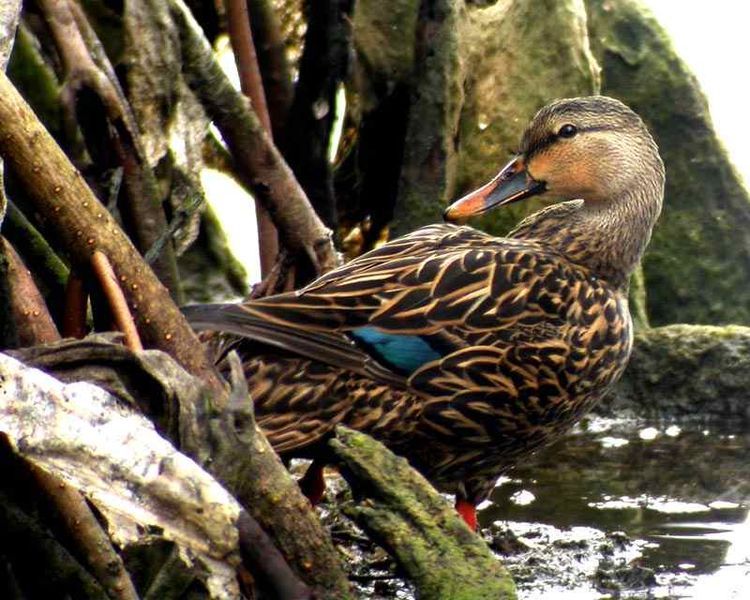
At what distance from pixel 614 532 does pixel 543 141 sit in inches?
57.2

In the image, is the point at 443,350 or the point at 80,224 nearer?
the point at 80,224

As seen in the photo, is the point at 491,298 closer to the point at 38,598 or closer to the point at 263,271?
the point at 263,271

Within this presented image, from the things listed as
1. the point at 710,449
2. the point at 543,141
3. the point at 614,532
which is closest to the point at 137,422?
the point at 614,532

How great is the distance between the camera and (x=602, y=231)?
228 inches

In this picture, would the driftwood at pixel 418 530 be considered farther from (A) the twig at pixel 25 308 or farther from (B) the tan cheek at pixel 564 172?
(B) the tan cheek at pixel 564 172

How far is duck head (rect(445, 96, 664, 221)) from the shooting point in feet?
19.6

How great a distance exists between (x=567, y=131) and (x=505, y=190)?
311mm

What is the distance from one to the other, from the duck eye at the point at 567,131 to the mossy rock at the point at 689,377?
1582mm

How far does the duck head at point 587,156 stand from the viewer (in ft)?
19.6

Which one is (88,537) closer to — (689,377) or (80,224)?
(80,224)

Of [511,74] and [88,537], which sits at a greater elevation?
[511,74]

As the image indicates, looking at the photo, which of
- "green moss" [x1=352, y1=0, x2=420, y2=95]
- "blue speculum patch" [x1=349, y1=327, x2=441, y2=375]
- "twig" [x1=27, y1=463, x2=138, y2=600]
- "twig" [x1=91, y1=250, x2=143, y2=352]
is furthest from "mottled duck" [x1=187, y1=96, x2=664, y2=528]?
"green moss" [x1=352, y1=0, x2=420, y2=95]

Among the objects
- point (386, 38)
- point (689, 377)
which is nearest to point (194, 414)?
point (689, 377)

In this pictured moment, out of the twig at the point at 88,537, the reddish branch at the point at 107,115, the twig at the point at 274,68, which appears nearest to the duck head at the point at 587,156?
the reddish branch at the point at 107,115
